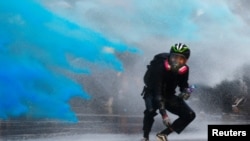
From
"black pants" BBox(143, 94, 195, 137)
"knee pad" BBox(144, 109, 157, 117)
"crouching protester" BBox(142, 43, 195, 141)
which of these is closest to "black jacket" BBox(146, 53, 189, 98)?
"crouching protester" BBox(142, 43, 195, 141)

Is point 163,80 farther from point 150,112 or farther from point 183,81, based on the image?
point 150,112

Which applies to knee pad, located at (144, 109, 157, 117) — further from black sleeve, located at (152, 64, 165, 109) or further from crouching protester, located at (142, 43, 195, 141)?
black sleeve, located at (152, 64, 165, 109)

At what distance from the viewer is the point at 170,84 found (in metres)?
6.54

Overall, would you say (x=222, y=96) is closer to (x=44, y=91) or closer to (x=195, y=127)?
(x=195, y=127)

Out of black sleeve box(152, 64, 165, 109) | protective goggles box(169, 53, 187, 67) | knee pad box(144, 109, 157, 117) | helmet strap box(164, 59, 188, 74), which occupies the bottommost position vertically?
knee pad box(144, 109, 157, 117)

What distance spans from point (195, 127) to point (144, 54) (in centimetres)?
214

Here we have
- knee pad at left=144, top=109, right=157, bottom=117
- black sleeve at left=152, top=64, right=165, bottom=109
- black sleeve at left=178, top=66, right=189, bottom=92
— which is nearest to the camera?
black sleeve at left=152, top=64, right=165, bottom=109

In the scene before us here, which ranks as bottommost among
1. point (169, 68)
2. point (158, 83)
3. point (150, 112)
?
point (150, 112)

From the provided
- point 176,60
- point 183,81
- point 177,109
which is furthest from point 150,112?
point 176,60

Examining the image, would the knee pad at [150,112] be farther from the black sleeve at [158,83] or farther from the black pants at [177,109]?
the black sleeve at [158,83]

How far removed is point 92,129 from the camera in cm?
832

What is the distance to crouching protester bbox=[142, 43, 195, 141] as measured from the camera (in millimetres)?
6411

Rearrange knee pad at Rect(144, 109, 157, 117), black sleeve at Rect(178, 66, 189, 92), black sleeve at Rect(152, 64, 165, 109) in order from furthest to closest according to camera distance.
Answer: knee pad at Rect(144, 109, 157, 117) → black sleeve at Rect(178, 66, 189, 92) → black sleeve at Rect(152, 64, 165, 109)

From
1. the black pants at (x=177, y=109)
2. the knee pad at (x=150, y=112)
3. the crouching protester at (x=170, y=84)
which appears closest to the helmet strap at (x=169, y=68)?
the crouching protester at (x=170, y=84)
